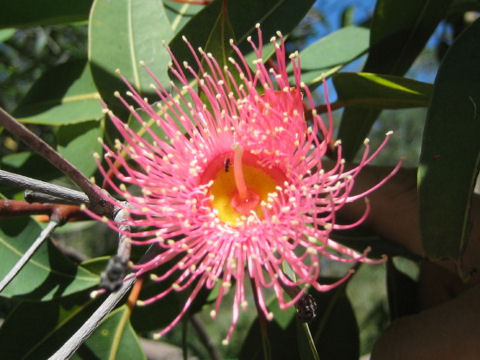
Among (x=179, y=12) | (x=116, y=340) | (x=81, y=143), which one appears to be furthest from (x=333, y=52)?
(x=116, y=340)

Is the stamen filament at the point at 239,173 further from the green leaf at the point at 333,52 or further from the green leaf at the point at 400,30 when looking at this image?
the green leaf at the point at 400,30

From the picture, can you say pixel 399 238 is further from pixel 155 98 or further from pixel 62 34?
pixel 62 34

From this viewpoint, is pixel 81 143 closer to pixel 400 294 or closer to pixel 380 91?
pixel 380 91

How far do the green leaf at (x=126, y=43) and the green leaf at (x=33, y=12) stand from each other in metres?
0.12

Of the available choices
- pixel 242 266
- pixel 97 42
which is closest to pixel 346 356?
pixel 242 266

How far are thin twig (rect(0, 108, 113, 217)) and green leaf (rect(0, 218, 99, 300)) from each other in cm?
30

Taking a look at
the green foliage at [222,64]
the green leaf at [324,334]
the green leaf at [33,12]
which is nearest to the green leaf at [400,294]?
the green foliage at [222,64]

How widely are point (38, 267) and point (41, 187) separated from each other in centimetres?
31

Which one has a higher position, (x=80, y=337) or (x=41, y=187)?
(x=41, y=187)

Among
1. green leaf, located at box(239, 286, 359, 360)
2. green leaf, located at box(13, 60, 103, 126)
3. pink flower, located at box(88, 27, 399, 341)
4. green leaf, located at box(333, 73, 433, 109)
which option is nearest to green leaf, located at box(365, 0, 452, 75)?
green leaf, located at box(333, 73, 433, 109)

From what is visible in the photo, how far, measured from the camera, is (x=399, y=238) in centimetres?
100

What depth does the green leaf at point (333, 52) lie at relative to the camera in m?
1.01

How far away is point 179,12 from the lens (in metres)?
1.14

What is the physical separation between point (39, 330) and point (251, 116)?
0.58 m
